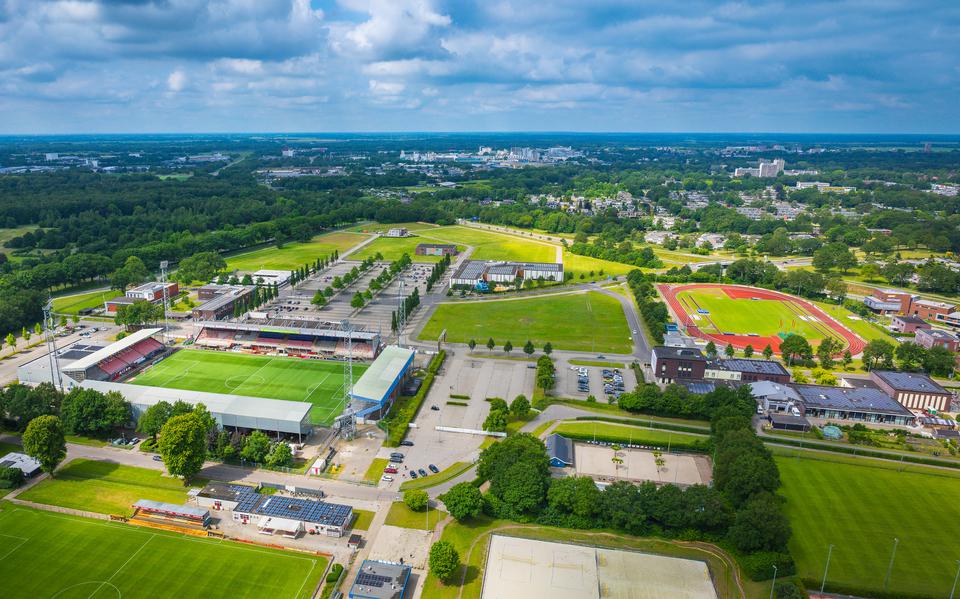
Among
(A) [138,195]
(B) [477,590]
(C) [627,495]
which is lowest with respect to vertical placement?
(B) [477,590]

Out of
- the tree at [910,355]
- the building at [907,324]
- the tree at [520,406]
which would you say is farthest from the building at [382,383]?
the building at [907,324]

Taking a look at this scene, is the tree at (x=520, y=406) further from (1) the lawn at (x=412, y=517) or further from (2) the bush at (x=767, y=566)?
(2) the bush at (x=767, y=566)

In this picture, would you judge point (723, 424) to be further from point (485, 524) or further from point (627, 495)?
point (485, 524)

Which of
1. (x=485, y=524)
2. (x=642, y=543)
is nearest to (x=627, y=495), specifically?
(x=642, y=543)

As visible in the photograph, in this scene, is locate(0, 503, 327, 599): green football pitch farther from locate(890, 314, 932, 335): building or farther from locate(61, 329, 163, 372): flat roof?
locate(890, 314, 932, 335): building

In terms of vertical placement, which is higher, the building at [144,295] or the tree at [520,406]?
the building at [144,295]

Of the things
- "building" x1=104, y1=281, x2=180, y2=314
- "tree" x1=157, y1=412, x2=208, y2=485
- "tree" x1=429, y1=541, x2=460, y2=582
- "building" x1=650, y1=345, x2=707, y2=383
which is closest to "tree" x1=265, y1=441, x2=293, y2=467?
"tree" x1=157, y1=412, x2=208, y2=485
